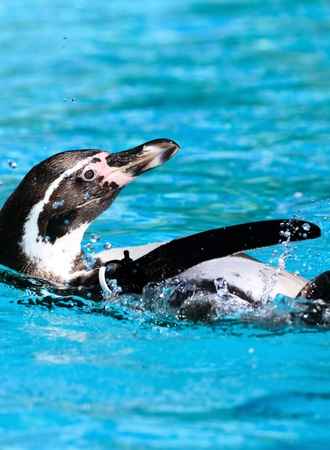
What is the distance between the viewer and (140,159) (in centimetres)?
567

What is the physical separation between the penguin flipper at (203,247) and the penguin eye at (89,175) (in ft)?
1.67

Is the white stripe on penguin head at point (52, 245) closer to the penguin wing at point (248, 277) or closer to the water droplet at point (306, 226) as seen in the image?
the penguin wing at point (248, 277)

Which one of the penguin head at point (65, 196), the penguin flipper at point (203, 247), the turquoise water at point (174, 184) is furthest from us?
the penguin head at point (65, 196)

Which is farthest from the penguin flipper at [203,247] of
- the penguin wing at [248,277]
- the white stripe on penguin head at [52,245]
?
the white stripe on penguin head at [52,245]

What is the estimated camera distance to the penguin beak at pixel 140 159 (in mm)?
5605

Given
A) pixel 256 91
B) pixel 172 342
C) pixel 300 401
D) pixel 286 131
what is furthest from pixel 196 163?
pixel 300 401

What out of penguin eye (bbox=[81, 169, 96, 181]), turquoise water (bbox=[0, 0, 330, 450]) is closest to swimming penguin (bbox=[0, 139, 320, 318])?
penguin eye (bbox=[81, 169, 96, 181])

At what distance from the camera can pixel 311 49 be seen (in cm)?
1108

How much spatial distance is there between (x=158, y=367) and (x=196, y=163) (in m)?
3.74

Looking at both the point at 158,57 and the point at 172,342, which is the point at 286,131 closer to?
the point at 158,57

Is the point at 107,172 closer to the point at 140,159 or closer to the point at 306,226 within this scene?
the point at 140,159

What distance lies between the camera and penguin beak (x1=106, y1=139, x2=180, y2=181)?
18.4 ft

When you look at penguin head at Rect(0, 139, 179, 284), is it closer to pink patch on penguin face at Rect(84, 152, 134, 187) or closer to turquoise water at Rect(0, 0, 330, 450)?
pink patch on penguin face at Rect(84, 152, 134, 187)

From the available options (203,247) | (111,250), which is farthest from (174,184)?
(203,247)
